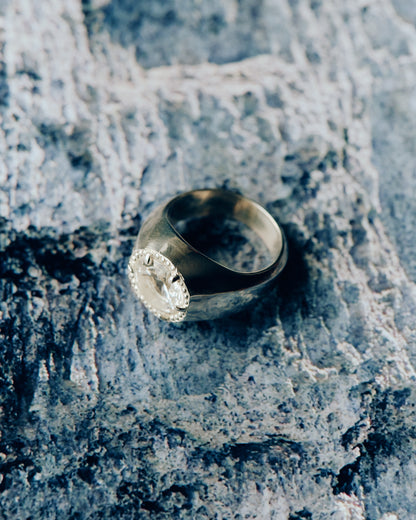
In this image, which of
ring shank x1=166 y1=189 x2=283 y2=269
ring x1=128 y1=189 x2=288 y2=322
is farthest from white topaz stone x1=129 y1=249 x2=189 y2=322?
ring shank x1=166 y1=189 x2=283 y2=269

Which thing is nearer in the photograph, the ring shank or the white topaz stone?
the white topaz stone

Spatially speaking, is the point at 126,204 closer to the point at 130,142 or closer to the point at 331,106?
the point at 130,142

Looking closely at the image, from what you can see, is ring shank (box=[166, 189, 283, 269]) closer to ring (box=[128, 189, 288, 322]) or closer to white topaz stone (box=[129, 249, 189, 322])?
ring (box=[128, 189, 288, 322])

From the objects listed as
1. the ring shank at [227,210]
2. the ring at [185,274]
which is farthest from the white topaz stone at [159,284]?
the ring shank at [227,210]

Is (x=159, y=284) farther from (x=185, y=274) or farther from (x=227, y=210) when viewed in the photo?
(x=227, y=210)

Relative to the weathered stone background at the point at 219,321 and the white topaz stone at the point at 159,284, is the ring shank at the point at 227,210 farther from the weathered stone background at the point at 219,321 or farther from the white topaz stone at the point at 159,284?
the white topaz stone at the point at 159,284

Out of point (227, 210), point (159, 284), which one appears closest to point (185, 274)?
point (159, 284)

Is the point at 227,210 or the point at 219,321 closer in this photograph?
the point at 219,321
